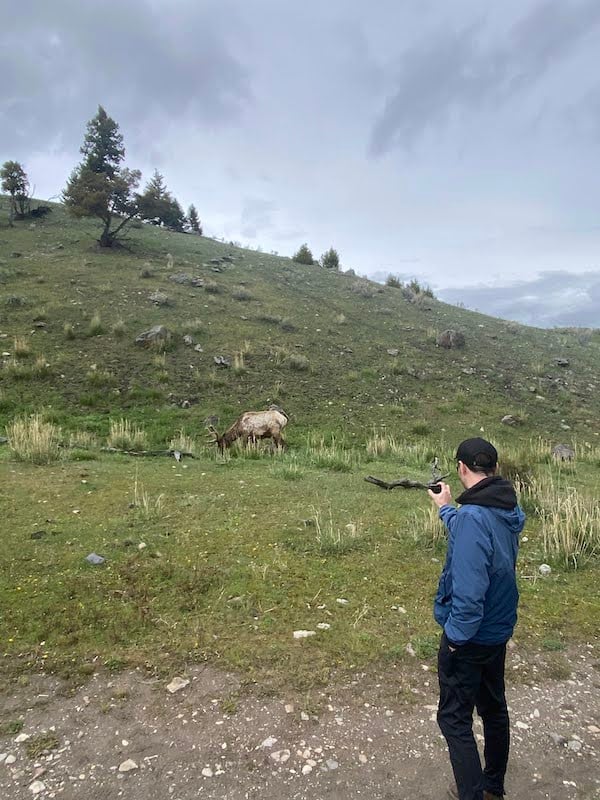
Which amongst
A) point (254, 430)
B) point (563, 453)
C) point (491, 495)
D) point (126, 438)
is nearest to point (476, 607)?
point (491, 495)

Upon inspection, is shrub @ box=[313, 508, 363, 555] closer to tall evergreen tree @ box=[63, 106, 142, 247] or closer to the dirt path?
the dirt path

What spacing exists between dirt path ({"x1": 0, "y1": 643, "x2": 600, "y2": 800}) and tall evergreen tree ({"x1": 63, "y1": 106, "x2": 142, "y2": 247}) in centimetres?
2627

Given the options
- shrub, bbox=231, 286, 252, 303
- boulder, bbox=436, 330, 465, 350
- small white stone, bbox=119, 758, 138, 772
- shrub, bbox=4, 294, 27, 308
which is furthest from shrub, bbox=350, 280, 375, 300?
small white stone, bbox=119, 758, 138, 772

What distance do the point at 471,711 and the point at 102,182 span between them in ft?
93.4

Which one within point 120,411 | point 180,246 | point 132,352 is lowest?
point 120,411

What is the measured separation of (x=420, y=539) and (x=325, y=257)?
1394 inches

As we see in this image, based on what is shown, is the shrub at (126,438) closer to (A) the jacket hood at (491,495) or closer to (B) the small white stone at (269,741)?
(B) the small white stone at (269,741)

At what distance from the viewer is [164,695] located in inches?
137

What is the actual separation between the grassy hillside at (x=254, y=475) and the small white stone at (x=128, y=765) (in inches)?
33.3

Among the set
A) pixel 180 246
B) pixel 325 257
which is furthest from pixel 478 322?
pixel 180 246

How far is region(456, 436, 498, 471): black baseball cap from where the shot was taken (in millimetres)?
2674

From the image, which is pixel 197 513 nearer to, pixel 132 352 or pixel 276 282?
pixel 132 352

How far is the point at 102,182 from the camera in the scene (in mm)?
25156

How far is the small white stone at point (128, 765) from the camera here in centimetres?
287
